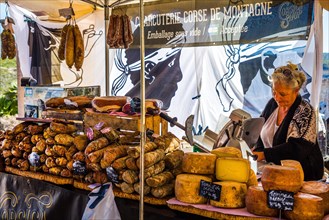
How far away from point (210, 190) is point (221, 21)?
10.5 feet

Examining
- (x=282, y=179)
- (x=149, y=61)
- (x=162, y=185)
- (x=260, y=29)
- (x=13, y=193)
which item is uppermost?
(x=260, y=29)

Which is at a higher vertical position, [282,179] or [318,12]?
[318,12]

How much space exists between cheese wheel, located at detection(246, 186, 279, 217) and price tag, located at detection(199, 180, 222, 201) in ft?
0.49

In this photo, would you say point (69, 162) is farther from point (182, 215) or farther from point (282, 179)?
point (282, 179)

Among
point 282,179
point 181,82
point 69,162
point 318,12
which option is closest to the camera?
point 282,179

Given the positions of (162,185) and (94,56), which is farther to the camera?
(94,56)

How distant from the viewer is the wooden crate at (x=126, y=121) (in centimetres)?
252

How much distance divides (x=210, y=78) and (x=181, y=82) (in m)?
0.40

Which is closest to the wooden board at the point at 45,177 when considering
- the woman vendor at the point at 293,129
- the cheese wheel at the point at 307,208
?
the cheese wheel at the point at 307,208

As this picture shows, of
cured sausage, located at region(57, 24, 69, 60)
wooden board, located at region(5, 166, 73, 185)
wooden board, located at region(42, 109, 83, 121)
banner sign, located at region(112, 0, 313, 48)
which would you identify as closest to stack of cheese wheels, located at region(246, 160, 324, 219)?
wooden board, located at region(5, 166, 73, 185)

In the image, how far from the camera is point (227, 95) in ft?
15.3

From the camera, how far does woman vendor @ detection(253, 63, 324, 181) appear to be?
3.03 metres

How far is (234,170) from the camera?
6.14 feet

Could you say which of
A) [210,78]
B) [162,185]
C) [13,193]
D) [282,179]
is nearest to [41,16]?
[210,78]
